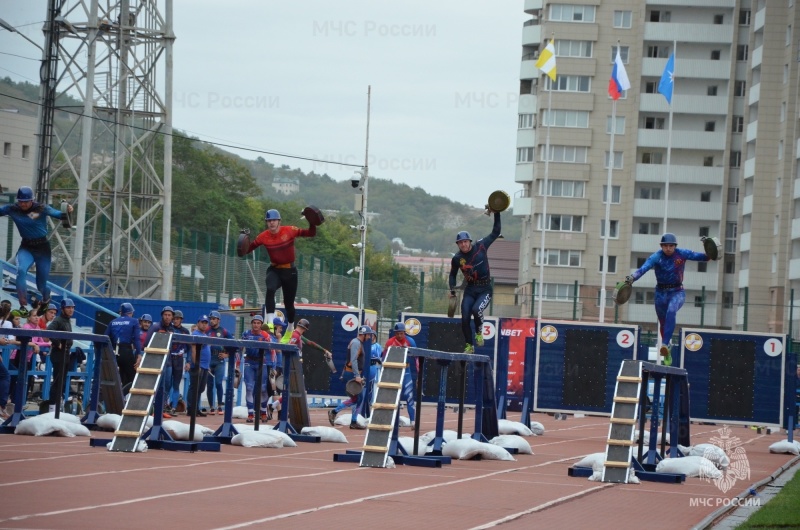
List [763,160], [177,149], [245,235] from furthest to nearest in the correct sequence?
[177,149] → [763,160] → [245,235]

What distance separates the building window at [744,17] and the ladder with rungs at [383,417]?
78.8 metres

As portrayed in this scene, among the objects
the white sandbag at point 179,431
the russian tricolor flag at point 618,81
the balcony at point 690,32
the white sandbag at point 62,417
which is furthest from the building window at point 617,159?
the white sandbag at point 179,431

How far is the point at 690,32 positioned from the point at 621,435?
78.0 m

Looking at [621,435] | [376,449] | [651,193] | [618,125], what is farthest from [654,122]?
[376,449]

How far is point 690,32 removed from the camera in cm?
9138

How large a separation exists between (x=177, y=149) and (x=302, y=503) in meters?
110

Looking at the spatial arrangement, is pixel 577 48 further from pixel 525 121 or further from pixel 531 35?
pixel 525 121

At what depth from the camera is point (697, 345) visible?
100 feet

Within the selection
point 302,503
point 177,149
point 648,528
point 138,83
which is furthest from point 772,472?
point 177,149

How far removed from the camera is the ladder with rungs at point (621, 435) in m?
17.5

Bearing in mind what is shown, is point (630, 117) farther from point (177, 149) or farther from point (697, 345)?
point (697, 345)

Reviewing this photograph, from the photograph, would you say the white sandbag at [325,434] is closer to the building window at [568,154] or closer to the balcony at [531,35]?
the building window at [568,154]

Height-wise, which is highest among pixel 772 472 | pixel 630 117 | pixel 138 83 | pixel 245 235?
pixel 630 117

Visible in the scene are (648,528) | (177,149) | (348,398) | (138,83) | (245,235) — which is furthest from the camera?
(177,149)
